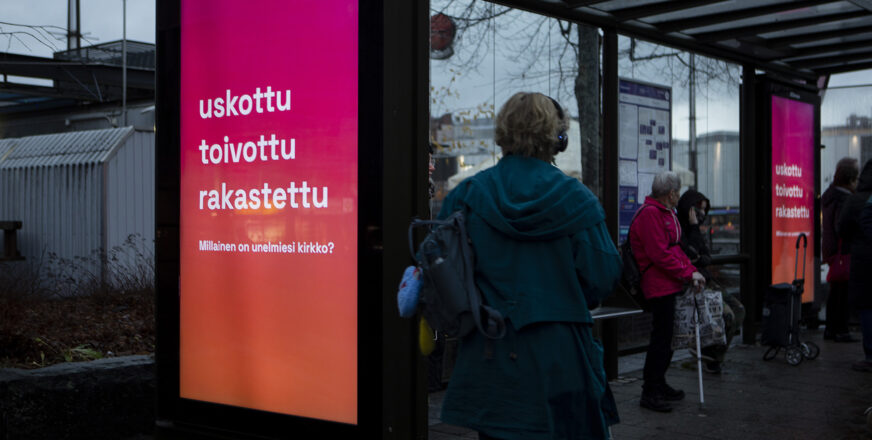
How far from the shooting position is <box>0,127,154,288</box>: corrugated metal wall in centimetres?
1416

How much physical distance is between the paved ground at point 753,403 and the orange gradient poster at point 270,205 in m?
1.57

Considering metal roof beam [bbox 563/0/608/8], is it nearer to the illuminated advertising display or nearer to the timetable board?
the timetable board

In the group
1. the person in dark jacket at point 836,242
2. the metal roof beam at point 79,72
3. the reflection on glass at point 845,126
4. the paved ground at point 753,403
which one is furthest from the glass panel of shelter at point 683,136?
the metal roof beam at point 79,72

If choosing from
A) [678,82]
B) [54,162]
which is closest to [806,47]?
[678,82]

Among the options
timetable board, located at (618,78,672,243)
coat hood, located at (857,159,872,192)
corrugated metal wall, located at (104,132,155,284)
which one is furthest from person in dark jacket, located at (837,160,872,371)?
corrugated metal wall, located at (104,132,155,284)

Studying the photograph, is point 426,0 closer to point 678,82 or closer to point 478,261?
point 478,261

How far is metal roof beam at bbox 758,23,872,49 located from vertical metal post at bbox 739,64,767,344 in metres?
0.63

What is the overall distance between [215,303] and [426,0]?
2077 millimetres

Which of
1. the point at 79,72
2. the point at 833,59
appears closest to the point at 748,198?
the point at 833,59

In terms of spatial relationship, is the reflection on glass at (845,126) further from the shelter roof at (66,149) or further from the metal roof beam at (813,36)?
the shelter roof at (66,149)

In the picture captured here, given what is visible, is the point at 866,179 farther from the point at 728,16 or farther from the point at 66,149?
the point at 66,149

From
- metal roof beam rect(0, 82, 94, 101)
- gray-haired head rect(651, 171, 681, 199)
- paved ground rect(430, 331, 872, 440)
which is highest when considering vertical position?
metal roof beam rect(0, 82, 94, 101)

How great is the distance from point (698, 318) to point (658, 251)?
0.83 meters

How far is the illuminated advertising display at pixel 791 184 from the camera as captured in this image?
33.9 ft
